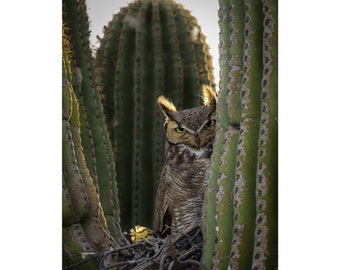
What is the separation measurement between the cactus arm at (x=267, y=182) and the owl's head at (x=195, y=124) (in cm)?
39

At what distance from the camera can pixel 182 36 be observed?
2709mm

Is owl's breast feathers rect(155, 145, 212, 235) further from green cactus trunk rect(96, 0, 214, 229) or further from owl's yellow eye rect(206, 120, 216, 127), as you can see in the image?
green cactus trunk rect(96, 0, 214, 229)

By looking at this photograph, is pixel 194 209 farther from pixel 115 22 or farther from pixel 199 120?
pixel 115 22

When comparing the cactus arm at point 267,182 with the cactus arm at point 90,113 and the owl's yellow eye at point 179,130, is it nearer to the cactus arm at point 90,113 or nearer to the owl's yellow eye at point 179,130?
the owl's yellow eye at point 179,130

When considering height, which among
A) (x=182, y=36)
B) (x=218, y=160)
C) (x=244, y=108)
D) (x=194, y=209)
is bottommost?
(x=194, y=209)

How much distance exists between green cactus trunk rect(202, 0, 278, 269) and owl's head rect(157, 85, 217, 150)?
27 centimetres

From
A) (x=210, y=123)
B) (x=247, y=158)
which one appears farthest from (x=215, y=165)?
(x=210, y=123)

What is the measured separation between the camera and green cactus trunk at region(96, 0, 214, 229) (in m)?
2.60

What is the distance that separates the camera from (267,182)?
186cm

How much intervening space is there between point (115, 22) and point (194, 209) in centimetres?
80

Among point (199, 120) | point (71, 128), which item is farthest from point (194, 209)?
point (71, 128)

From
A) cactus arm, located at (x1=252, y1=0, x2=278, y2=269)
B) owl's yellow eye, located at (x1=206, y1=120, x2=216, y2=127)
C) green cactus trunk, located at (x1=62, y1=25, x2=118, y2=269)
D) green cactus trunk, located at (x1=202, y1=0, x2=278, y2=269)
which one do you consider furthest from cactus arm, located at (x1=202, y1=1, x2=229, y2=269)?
green cactus trunk, located at (x1=62, y1=25, x2=118, y2=269)

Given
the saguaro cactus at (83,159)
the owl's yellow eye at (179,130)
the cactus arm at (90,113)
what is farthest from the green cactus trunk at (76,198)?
the owl's yellow eye at (179,130)

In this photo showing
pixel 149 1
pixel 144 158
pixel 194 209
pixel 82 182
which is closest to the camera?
pixel 82 182
